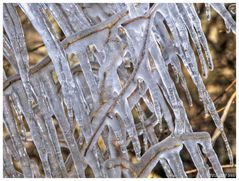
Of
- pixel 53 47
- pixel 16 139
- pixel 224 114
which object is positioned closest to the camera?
pixel 53 47

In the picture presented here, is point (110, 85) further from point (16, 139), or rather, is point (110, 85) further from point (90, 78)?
point (16, 139)

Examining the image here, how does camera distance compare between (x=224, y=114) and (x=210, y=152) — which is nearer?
(x=210, y=152)

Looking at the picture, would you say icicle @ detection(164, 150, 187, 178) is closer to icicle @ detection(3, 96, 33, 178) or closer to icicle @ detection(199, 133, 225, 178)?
icicle @ detection(199, 133, 225, 178)

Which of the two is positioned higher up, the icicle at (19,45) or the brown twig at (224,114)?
the icicle at (19,45)

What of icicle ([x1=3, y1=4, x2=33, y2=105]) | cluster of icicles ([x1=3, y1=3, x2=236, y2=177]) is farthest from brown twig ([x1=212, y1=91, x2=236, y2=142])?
icicle ([x1=3, y1=4, x2=33, y2=105])

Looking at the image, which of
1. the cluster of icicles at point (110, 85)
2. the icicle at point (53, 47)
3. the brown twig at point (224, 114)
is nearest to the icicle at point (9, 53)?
the cluster of icicles at point (110, 85)

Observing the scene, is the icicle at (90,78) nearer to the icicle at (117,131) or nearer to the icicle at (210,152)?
the icicle at (117,131)

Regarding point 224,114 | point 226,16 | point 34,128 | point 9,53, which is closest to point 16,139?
point 34,128

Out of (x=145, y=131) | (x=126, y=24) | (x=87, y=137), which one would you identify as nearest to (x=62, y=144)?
(x=145, y=131)
